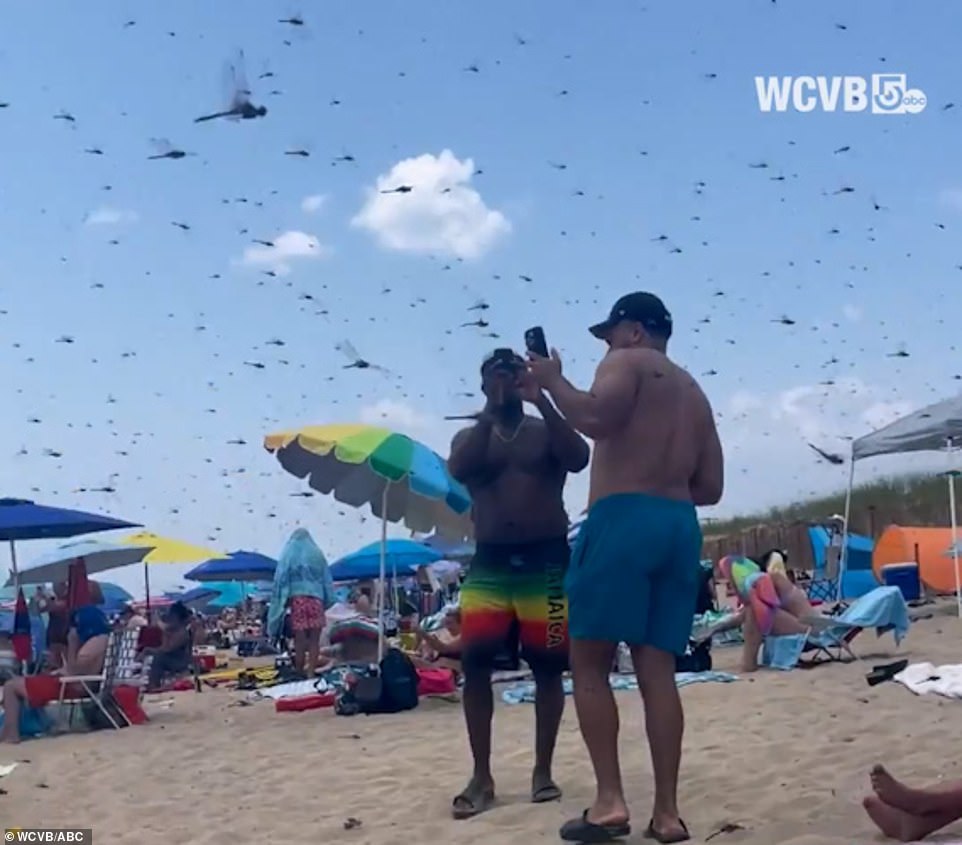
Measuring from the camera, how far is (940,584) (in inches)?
658

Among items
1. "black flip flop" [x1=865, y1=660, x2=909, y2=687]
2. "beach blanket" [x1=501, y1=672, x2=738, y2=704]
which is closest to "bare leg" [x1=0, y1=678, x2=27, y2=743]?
"beach blanket" [x1=501, y1=672, x2=738, y2=704]

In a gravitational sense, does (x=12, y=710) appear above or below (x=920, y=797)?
below

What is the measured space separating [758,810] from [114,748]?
166 inches

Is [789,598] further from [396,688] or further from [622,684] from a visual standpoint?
[396,688]

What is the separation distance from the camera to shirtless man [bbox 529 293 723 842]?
3305 mm

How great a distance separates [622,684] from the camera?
7.52 metres

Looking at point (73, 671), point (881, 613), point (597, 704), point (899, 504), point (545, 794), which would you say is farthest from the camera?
point (899, 504)

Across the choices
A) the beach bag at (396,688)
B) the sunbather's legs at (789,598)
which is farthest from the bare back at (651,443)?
the sunbather's legs at (789,598)

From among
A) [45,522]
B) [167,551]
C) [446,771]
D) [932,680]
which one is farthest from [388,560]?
[446,771]

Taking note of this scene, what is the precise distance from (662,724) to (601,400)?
889 millimetres

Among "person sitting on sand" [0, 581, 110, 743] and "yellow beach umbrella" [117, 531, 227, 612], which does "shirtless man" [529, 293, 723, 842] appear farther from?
"yellow beach umbrella" [117, 531, 227, 612]

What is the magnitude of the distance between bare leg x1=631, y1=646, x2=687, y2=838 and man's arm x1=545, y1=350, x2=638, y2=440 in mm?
614

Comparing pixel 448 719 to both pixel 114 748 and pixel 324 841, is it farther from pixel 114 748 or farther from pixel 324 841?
pixel 324 841

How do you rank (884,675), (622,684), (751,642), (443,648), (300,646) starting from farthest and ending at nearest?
(300,646) → (751,642) → (622,684) → (443,648) → (884,675)
